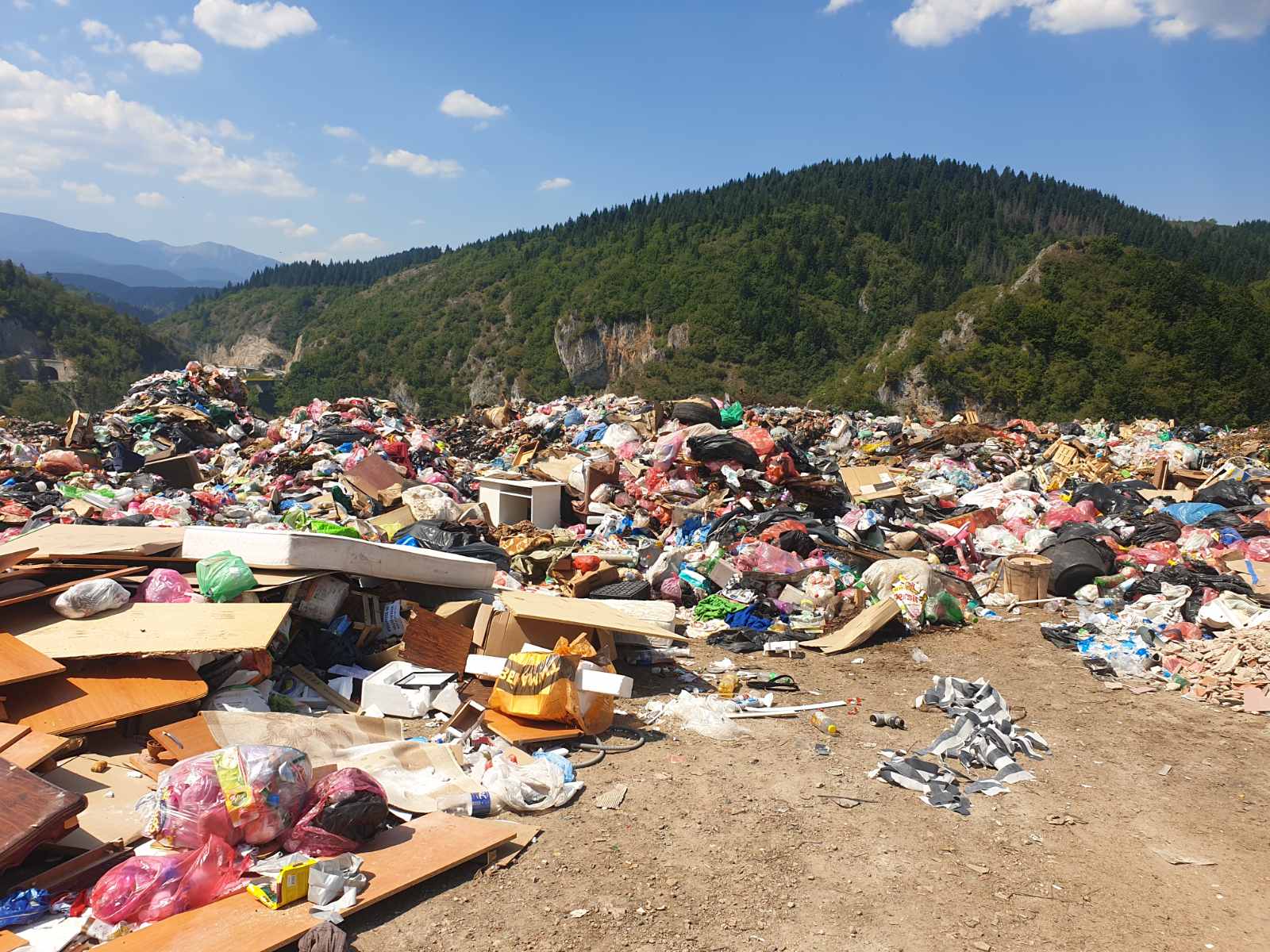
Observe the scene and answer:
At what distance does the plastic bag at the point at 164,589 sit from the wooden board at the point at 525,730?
1.83 metres

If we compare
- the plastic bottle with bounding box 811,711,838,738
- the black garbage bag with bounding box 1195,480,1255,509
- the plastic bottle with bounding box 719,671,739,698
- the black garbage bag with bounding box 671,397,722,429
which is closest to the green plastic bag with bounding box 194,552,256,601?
the plastic bottle with bounding box 719,671,739,698

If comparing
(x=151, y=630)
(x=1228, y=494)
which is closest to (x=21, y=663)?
(x=151, y=630)

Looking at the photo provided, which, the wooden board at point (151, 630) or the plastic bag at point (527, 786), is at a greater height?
the wooden board at point (151, 630)

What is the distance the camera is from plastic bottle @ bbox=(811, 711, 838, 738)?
4375 millimetres

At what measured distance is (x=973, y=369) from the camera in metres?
41.2

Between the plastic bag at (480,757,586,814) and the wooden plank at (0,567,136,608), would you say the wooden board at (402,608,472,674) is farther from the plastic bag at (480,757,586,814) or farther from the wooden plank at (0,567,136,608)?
the wooden plank at (0,567,136,608)

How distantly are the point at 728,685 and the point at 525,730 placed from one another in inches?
60.7

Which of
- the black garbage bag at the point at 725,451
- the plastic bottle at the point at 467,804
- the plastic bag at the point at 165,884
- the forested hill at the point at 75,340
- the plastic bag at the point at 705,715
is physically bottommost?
the plastic bag at the point at 705,715

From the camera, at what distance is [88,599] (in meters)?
3.86

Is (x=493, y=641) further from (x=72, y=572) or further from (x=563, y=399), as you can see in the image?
(x=563, y=399)

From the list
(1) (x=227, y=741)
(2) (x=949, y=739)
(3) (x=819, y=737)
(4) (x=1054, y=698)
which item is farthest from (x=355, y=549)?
(4) (x=1054, y=698)

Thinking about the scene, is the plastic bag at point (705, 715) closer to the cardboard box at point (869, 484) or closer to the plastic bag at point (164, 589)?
the plastic bag at point (164, 589)

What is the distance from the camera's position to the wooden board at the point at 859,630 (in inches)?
229

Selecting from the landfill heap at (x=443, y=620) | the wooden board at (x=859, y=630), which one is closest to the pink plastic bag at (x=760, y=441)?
the landfill heap at (x=443, y=620)
